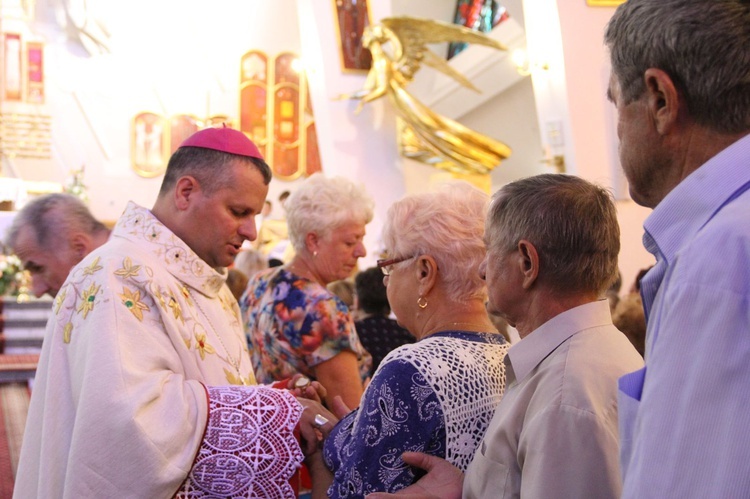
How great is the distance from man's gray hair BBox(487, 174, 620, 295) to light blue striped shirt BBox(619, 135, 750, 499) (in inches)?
26.0

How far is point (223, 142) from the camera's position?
98.3 inches

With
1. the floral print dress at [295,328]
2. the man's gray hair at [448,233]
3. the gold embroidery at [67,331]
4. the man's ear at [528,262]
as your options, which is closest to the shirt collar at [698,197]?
the man's ear at [528,262]

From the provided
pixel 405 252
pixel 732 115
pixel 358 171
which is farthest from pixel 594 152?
pixel 732 115

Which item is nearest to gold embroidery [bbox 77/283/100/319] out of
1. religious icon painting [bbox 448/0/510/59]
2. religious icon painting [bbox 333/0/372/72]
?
religious icon painting [bbox 333/0/372/72]

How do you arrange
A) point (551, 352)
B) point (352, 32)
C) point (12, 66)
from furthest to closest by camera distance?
point (12, 66)
point (352, 32)
point (551, 352)

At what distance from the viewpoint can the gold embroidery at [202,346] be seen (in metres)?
2.32

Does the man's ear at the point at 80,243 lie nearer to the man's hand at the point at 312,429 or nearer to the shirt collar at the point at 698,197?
the man's hand at the point at 312,429

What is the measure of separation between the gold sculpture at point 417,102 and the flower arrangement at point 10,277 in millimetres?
4511

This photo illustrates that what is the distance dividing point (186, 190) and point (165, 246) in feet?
0.56

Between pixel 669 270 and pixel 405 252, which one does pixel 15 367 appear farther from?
pixel 669 270

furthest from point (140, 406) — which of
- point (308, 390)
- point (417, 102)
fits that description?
point (417, 102)

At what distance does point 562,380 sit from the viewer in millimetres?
1525

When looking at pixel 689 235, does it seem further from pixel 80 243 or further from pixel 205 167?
pixel 80 243

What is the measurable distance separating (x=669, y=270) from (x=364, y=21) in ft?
35.2
